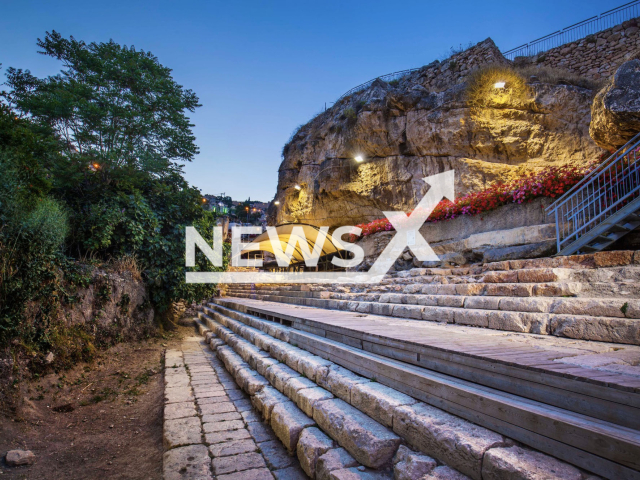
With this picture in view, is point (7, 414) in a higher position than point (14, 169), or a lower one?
lower

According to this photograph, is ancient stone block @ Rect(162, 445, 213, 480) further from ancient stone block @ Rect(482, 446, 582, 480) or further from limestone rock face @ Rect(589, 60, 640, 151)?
limestone rock face @ Rect(589, 60, 640, 151)

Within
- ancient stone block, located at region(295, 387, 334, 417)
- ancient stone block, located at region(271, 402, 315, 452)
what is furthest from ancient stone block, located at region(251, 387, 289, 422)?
ancient stone block, located at region(295, 387, 334, 417)

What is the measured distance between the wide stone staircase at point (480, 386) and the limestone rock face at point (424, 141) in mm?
10844

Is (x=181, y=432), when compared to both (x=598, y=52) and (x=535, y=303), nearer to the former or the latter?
(x=535, y=303)

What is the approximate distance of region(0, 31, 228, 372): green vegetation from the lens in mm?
4605

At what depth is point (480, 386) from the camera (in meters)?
1.93

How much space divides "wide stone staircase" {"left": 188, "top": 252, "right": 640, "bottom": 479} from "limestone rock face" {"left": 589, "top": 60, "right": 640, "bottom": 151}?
377 centimetres

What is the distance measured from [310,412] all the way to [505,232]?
20.7 feet

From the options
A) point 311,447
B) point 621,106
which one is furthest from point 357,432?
point 621,106

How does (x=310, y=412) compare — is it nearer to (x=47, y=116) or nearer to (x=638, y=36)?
(x=47, y=116)

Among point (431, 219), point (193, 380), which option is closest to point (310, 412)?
point (193, 380)

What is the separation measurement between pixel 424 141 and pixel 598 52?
825 cm

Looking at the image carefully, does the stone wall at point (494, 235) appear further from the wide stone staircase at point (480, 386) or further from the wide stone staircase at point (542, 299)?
the wide stone staircase at point (480, 386)

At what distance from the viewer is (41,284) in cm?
471
